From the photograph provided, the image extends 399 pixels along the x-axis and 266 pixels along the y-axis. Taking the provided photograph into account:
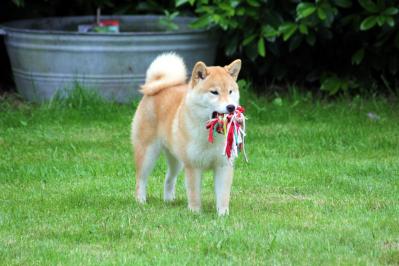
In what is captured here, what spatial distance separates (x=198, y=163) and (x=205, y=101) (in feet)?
1.25

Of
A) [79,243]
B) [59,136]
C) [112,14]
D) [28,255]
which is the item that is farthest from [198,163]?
[112,14]

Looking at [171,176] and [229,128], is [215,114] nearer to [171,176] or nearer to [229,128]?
[229,128]

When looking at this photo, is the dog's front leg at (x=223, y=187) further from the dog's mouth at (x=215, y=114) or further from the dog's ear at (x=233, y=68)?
the dog's ear at (x=233, y=68)

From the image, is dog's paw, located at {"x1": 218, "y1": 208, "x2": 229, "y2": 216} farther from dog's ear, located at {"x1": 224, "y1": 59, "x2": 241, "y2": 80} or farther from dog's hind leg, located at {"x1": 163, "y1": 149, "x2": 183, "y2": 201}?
dog's ear, located at {"x1": 224, "y1": 59, "x2": 241, "y2": 80}

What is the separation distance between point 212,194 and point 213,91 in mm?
1068

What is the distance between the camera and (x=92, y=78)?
336 inches

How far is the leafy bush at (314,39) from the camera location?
794 centimetres

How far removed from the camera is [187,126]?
5160mm

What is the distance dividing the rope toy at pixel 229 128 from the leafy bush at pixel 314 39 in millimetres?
2981

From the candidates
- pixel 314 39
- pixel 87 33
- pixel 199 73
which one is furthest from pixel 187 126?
pixel 87 33

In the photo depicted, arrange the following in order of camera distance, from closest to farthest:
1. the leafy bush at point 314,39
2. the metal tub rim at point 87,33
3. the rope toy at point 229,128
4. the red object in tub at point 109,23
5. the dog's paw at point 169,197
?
the rope toy at point 229,128, the dog's paw at point 169,197, the leafy bush at point 314,39, the metal tub rim at point 87,33, the red object in tub at point 109,23

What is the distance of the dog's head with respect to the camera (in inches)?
196

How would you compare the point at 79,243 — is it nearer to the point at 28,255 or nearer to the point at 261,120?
the point at 28,255

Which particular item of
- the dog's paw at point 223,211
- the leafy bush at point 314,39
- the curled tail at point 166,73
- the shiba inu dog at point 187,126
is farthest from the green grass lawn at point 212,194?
the curled tail at point 166,73
